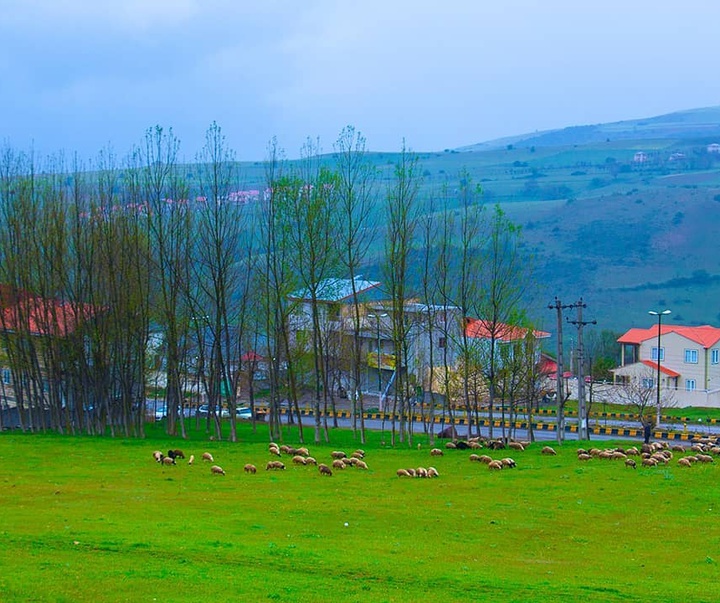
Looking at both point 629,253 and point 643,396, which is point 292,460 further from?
point 629,253

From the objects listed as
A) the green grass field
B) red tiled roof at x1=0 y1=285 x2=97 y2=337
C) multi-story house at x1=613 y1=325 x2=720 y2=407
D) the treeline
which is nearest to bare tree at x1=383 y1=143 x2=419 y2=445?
the treeline

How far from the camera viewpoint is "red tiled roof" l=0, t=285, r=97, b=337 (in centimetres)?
4834

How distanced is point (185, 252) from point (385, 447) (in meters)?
13.2

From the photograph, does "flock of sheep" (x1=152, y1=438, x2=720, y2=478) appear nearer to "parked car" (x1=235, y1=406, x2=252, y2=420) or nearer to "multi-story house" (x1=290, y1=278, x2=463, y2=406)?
"multi-story house" (x1=290, y1=278, x2=463, y2=406)

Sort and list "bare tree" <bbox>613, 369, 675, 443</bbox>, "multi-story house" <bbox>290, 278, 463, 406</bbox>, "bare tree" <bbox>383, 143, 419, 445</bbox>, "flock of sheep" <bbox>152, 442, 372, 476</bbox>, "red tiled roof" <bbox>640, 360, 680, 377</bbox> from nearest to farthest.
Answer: "flock of sheep" <bbox>152, 442, 372, 476</bbox> → "bare tree" <bbox>383, 143, 419, 445</bbox> → "multi-story house" <bbox>290, 278, 463, 406</bbox> → "bare tree" <bbox>613, 369, 675, 443</bbox> → "red tiled roof" <bbox>640, 360, 680, 377</bbox>

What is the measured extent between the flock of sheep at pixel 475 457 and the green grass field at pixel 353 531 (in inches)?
16.5

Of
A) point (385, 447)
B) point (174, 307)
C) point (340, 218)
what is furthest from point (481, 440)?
point (174, 307)

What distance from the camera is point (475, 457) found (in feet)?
122

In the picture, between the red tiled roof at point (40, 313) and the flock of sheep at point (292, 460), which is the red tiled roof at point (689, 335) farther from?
the flock of sheep at point (292, 460)

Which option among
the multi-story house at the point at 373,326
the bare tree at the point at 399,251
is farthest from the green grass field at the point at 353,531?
the multi-story house at the point at 373,326

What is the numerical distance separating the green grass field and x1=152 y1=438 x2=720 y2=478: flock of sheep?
0.42m

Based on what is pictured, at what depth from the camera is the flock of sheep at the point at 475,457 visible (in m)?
32.9

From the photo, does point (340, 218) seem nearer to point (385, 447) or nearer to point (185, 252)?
point (185, 252)

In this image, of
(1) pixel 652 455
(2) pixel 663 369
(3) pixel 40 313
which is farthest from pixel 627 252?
(1) pixel 652 455
